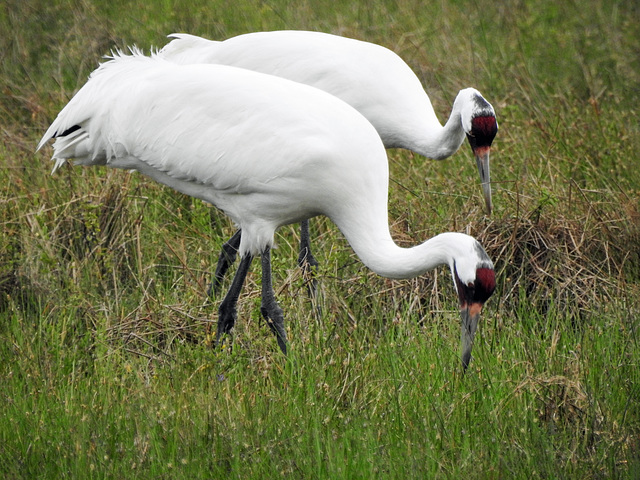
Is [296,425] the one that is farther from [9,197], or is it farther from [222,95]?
[9,197]

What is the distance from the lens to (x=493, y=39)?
8.02 meters

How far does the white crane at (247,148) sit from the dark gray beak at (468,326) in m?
0.24

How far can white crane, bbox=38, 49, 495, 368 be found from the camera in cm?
423

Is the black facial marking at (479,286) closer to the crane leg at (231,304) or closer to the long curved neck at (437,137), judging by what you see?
the crane leg at (231,304)

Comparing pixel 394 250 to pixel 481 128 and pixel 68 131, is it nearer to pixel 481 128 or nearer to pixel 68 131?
pixel 481 128

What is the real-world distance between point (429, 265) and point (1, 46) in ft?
16.0

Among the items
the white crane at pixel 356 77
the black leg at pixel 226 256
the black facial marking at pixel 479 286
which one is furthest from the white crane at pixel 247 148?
the white crane at pixel 356 77

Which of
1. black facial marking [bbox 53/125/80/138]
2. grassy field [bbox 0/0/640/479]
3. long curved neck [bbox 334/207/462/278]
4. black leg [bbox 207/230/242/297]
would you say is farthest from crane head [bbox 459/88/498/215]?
black facial marking [bbox 53/125/80/138]

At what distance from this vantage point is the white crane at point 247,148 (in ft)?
13.9

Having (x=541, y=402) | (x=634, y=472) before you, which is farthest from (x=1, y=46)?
(x=634, y=472)

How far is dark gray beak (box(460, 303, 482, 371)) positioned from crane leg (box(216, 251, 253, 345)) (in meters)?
1.21

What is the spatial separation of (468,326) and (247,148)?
50.0 inches

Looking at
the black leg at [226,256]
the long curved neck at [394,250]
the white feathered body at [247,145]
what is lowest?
the black leg at [226,256]

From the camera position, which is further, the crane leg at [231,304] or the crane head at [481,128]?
the crane head at [481,128]
